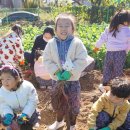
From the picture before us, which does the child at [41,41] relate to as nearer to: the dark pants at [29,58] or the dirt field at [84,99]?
the dark pants at [29,58]

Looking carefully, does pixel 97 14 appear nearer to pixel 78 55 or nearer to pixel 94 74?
pixel 94 74

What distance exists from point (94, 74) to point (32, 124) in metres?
2.80

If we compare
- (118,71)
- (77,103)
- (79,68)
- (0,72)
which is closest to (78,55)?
(79,68)

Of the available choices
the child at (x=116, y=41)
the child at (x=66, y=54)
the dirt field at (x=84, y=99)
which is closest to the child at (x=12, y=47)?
the dirt field at (x=84, y=99)

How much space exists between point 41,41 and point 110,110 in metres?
2.81

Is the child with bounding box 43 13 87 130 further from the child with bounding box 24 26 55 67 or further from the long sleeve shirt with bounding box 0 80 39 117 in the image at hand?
the child with bounding box 24 26 55 67

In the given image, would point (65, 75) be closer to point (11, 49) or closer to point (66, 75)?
point (66, 75)

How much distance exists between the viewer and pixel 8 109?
11.2 ft

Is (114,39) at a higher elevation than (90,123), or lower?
higher

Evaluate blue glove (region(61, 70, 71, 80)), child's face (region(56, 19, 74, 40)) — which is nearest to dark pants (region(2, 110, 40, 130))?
blue glove (region(61, 70, 71, 80))

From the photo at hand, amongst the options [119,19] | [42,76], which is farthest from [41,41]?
[119,19]

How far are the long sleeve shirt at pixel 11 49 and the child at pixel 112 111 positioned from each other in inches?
103

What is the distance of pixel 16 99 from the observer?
3455 mm

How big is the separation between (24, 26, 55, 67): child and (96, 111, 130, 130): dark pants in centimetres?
241
